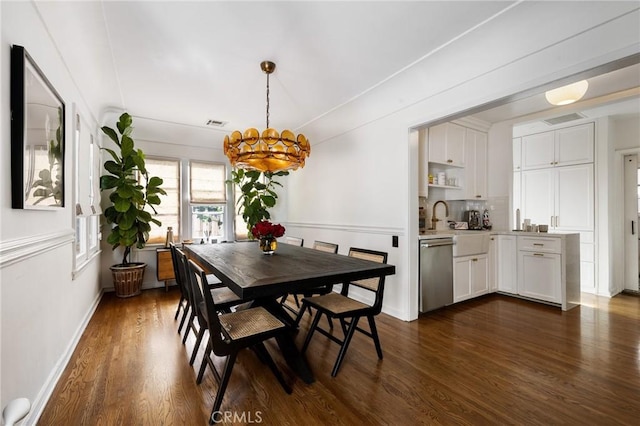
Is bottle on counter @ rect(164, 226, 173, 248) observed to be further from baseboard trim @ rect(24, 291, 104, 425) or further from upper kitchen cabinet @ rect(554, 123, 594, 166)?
upper kitchen cabinet @ rect(554, 123, 594, 166)

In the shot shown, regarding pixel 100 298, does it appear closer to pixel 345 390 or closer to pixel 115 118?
pixel 115 118

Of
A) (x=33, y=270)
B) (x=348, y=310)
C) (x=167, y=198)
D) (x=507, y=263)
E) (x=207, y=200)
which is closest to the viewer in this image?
(x=33, y=270)

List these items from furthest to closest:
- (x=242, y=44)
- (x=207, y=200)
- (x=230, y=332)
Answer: (x=207, y=200) < (x=242, y=44) < (x=230, y=332)

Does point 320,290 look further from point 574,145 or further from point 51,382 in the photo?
point 574,145

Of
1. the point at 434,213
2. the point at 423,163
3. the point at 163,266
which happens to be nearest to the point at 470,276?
the point at 434,213

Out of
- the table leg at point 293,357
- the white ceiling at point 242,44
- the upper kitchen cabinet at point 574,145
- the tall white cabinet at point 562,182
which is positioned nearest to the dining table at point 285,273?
the table leg at point 293,357

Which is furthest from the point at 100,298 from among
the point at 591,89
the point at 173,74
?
the point at 591,89

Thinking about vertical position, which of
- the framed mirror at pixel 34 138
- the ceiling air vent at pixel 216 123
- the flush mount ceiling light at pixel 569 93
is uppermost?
the ceiling air vent at pixel 216 123

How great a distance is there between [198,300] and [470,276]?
11.7 feet

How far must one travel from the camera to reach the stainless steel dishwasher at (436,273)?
3436mm

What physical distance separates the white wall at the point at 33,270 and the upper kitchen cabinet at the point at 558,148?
261 inches

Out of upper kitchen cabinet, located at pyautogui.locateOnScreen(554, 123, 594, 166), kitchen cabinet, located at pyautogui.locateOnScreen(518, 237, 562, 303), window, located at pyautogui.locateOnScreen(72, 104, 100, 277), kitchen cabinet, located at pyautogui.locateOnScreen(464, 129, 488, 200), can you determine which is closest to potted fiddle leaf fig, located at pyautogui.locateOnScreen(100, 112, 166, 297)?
window, located at pyautogui.locateOnScreen(72, 104, 100, 277)

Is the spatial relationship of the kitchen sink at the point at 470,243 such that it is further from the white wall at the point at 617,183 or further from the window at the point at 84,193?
the window at the point at 84,193

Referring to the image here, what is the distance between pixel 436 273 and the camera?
356 centimetres
